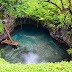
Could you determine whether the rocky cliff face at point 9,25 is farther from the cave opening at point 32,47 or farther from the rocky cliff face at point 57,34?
the cave opening at point 32,47

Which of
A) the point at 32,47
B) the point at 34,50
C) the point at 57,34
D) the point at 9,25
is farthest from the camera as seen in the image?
the point at 9,25

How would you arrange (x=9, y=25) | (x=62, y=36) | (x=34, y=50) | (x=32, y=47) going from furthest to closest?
1. (x=9, y=25)
2. (x=62, y=36)
3. (x=32, y=47)
4. (x=34, y=50)

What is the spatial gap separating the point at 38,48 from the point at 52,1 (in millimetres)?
11282

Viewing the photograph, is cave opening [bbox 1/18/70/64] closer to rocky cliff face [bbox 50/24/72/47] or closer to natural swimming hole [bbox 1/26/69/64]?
natural swimming hole [bbox 1/26/69/64]

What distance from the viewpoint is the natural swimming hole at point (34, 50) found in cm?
1224

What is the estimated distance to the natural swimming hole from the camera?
1224 cm

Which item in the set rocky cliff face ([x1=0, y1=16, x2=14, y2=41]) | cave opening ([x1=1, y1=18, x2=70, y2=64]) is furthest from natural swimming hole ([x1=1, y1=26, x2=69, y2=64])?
rocky cliff face ([x1=0, y1=16, x2=14, y2=41])

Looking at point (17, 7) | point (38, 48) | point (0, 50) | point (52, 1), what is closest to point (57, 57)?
point (38, 48)

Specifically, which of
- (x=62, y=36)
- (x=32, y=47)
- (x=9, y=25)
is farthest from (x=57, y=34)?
(x=9, y=25)

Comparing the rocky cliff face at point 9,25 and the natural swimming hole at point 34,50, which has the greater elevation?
the rocky cliff face at point 9,25

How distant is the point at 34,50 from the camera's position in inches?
550

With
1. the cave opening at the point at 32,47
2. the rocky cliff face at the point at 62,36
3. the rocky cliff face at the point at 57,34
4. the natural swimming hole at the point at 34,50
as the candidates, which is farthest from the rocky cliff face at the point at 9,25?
the rocky cliff face at the point at 62,36

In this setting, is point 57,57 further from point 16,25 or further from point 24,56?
point 16,25

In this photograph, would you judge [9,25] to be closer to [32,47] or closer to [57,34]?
[32,47]
